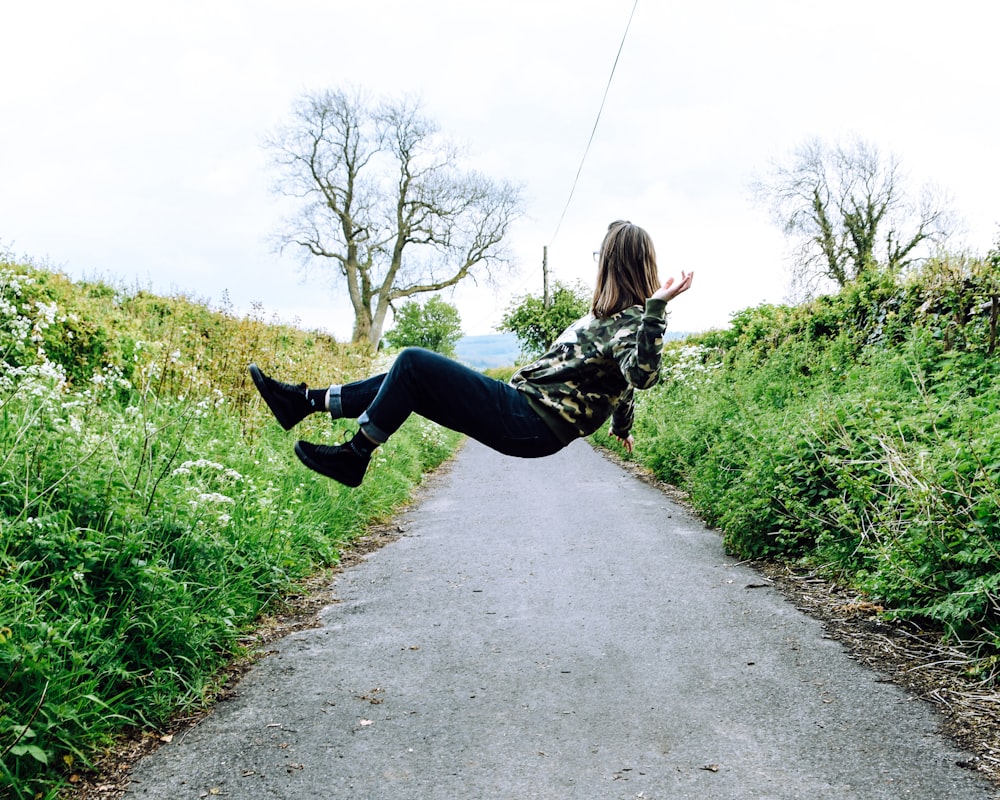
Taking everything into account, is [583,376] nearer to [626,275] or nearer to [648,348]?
[648,348]

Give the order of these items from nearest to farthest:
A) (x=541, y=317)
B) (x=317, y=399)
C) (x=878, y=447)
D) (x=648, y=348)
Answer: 1. (x=648, y=348)
2. (x=317, y=399)
3. (x=878, y=447)
4. (x=541, y=317)

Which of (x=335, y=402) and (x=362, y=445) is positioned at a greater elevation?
(x=335, y=402)

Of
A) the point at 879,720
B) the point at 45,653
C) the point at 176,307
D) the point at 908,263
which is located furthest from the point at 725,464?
the point at 176,307

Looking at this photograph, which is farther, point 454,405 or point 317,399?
point 317,399

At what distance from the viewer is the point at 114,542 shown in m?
3.85

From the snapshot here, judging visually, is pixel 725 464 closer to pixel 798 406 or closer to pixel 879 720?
pixel 798 406

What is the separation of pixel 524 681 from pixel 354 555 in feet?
10.6

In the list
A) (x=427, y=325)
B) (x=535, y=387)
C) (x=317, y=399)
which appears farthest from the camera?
(x=427, y=325)

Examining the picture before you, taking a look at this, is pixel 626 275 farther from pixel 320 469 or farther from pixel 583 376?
pixel 320 469

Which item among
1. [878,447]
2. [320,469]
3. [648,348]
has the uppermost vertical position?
[648,348]

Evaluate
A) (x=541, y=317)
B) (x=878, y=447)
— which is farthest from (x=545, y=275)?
(x=878, y=447)

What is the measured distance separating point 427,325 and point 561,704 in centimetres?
7004

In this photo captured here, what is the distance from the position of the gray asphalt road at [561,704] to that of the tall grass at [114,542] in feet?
1.06

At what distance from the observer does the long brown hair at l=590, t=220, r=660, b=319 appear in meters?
4.02
